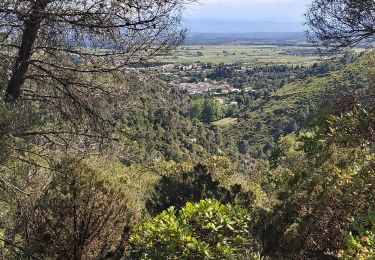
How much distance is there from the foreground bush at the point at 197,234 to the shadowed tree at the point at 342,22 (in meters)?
3.53

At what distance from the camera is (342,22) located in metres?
6.38

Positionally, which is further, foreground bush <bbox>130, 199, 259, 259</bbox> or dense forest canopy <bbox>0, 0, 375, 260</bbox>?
dense forest canopy <bbox>0, 0, 375, 260</bbox>

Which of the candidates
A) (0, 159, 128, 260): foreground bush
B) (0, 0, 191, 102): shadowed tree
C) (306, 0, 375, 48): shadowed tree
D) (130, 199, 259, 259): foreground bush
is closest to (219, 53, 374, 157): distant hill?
(306, 0, 375, 48): shadowed tree

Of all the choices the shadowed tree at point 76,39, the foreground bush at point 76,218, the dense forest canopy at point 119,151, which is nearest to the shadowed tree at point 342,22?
the dense forest canopy at point 119,151

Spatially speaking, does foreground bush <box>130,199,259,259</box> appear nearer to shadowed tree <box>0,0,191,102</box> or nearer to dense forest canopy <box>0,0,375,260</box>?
dense forest canopy <box>0,0,375,260</box>

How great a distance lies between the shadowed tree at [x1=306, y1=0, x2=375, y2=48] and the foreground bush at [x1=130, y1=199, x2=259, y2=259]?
3.53 meters

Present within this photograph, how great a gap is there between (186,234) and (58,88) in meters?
2.23

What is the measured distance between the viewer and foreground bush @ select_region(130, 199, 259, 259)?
3574mm

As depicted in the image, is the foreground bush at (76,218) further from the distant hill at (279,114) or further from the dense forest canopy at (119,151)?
the distant hill at (279,114)

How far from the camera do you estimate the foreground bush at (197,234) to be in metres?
3.57

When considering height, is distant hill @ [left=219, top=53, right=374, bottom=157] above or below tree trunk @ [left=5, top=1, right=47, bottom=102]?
below

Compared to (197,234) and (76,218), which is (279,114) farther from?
(197,234)

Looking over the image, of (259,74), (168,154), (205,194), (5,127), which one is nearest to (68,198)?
(5,127)

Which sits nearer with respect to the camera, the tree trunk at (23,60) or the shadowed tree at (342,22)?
the tree trunk at (23,60)
